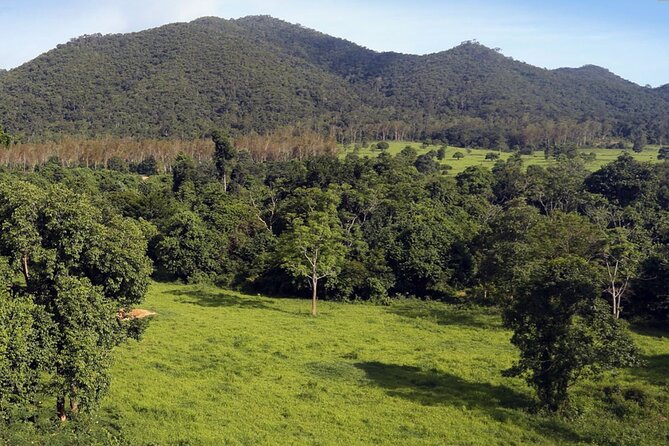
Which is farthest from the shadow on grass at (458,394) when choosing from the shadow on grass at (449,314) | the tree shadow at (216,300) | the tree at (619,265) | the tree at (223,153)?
the tree at (223,153)

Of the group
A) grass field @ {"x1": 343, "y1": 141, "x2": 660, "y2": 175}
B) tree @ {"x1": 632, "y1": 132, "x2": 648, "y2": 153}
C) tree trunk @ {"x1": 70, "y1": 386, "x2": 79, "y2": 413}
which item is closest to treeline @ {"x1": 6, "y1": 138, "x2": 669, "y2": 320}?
tree trunk @ {"x1": 70, "y1": 386, "x2": 79, "y2": 413}

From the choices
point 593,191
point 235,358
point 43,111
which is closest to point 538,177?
point 593,191

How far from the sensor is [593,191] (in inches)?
3196

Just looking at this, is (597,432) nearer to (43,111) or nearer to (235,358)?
(235,358)

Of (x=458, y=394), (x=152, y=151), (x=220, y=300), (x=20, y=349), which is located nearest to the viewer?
(x=20, y=349)

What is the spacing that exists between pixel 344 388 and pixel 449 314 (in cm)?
1991

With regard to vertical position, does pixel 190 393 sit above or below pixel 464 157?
below

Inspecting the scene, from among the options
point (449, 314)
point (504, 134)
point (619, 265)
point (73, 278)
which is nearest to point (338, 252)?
point (449, 314)

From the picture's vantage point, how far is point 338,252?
4494 centimetres

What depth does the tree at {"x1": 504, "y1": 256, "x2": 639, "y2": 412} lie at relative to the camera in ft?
76.6

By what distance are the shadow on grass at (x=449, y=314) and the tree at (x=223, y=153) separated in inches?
2049

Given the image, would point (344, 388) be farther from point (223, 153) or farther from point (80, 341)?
point (223, 153)

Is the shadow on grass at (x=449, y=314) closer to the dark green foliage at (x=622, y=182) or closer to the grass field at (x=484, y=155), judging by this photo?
the dark green foliage at (x=622, y=182)

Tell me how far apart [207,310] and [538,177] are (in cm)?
6185
